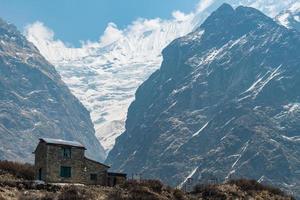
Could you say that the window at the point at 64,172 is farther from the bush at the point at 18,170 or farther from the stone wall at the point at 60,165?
the bush at the point at 18,170

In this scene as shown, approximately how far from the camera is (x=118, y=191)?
8138cm

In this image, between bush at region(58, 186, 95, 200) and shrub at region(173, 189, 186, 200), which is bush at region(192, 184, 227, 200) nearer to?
shrub at region(173, 189, 186, 200)

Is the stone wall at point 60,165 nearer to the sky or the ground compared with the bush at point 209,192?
nearer to the sky

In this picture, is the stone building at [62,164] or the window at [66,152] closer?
the stone building at [62,164]

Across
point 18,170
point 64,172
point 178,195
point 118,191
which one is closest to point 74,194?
point 118,191

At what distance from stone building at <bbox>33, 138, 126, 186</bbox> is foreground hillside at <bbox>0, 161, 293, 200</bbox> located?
4.95 m

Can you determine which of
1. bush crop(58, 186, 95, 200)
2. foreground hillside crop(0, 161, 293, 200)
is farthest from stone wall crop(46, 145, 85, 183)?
bush crop(58, 186, 95, 200)

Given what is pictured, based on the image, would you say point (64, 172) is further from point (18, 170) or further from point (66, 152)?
point (18, 170)

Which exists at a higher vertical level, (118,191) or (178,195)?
(118,191)

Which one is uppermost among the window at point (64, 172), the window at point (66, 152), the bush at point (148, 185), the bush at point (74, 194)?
the window at point (66, 152)

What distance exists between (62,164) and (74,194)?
19.5 m

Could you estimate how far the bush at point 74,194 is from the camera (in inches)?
2889

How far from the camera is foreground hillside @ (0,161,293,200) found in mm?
75125

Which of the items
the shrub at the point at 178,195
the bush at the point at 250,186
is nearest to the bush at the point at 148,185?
the shrub at the point at 178,195
